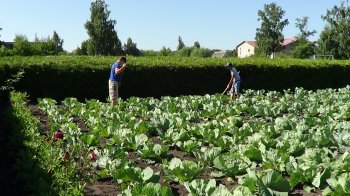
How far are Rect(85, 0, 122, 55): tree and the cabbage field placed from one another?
101ft

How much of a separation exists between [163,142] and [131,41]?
51.3 metres

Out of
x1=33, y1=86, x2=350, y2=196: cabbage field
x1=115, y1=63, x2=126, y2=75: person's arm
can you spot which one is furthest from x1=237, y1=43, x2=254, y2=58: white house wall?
x1=33, y1=86, x2=350, y2=196: cabbage field

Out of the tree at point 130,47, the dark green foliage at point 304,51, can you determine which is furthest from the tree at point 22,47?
the dark green foliage at point 304,51

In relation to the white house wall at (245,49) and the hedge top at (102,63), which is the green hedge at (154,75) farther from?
the white house wall at (245,49)

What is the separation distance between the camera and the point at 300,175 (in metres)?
4.97

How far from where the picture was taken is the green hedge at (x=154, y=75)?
606 inches

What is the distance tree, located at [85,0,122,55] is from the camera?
3997cm

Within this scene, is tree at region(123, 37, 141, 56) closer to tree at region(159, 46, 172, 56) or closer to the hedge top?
tree at region(159, 46, 172, 56)

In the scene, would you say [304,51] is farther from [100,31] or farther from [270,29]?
[100,31]

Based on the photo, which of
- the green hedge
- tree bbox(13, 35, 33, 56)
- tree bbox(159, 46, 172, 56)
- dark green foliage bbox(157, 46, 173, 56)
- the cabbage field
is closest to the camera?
the cabbage field

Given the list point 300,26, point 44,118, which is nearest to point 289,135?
point 44,118

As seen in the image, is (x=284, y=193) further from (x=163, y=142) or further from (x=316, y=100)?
(x=316, y=100)

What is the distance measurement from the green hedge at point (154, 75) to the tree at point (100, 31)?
21270mm

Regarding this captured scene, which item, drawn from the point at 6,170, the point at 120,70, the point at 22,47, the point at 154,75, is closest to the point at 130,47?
the point at 22,47
